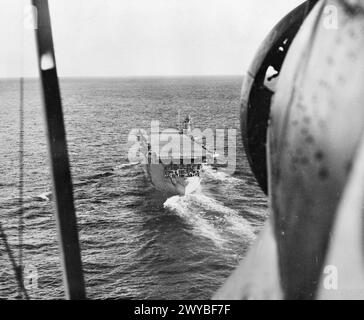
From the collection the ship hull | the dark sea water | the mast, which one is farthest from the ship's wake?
the mast

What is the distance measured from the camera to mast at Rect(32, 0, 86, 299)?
2764 mm

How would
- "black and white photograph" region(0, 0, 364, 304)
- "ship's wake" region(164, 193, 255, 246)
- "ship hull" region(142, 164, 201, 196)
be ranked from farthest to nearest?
"ship hull" region(142, 164, 201, 196) < "ship's wake" region(164, 193, 255, 246) < "black and white photograph" region(0, 0, 364, 304)

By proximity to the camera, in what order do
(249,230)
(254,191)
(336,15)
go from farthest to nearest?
(254,191), (249,230), (336,15)

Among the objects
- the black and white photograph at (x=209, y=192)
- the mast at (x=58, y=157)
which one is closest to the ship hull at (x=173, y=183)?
the black and white photograph at (x=209, y=192)

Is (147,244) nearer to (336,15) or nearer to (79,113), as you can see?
(336,15)

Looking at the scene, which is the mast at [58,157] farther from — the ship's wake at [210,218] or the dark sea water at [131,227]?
the ship's wake at [210,218]

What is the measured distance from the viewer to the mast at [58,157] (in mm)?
2764

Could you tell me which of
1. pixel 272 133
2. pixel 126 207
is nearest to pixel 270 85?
pixel 272 133

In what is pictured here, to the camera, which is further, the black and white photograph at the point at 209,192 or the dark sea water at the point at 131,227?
the dark sea water at the point at 131,227

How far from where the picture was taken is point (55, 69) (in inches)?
110

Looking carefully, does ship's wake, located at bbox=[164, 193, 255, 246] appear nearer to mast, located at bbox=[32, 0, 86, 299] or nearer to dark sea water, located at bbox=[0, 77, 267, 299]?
dark sea water, located at bbox=[0, 77, 267, 299]

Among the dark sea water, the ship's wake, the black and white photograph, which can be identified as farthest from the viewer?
the ship's wake

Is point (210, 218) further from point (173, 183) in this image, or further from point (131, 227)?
point (173, 183)
